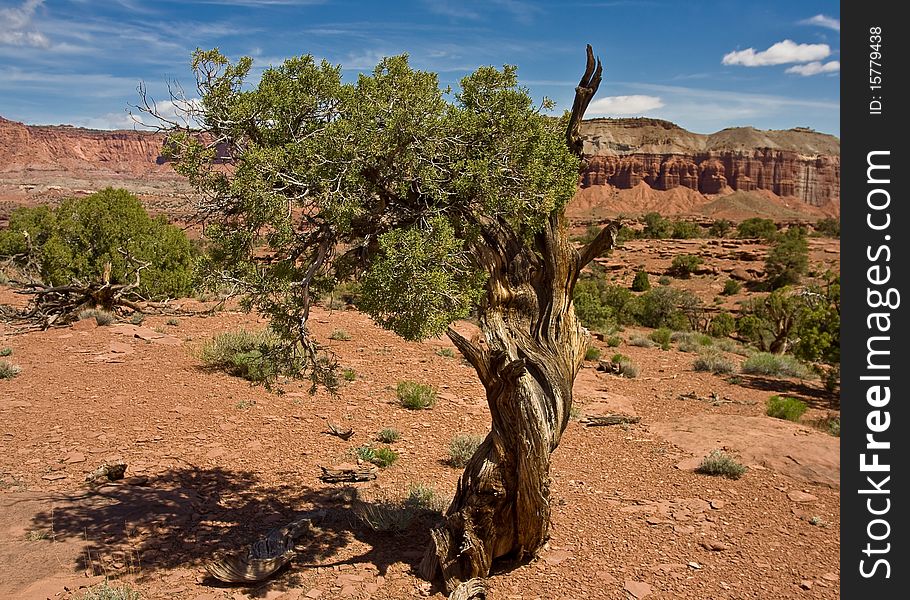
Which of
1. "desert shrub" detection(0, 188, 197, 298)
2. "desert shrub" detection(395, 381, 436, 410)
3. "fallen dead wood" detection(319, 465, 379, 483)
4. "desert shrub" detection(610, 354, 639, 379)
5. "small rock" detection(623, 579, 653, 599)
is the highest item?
"desert shrub" detection(0, 188, 197, 298)

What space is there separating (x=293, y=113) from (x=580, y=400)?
9333mm

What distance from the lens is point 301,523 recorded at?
6766mm

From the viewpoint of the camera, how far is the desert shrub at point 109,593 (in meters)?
5.29

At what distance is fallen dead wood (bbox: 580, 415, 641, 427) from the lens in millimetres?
11508

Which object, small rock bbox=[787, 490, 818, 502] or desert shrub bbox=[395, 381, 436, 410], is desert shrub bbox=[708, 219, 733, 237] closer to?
desert shrub bbox=[395, 381, 436, 410]

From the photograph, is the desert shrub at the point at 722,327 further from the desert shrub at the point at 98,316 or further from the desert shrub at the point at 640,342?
the desert shrub at the point at 98,316

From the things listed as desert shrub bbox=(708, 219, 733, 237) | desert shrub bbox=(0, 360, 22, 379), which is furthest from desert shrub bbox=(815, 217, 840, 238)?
desert shrub bbox=(0, 360, 22, 379)

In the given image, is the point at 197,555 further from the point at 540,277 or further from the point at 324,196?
the point at 540,277

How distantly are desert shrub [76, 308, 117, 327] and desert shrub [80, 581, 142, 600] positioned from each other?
11391mm

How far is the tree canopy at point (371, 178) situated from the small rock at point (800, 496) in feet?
18.4

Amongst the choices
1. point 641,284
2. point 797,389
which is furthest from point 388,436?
point 641,284

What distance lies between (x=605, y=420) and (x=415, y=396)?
11.7ft

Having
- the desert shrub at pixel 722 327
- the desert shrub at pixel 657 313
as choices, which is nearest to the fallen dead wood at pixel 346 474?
the desert shrub at pixel 657 313
